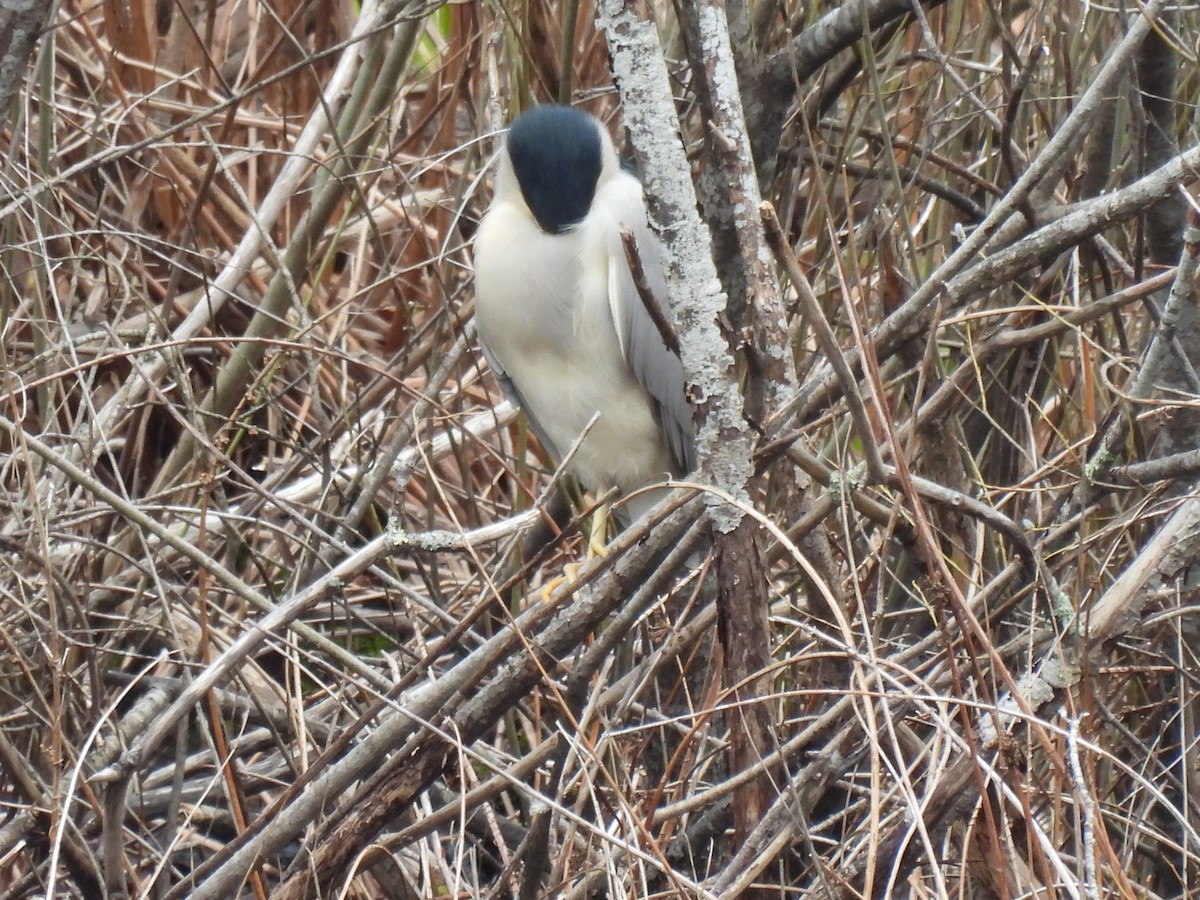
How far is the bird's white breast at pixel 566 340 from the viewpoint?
256cm

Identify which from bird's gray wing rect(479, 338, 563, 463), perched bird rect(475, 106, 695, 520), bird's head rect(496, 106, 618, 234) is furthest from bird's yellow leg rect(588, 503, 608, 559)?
bird's head rect(496, 106, 618, 234)

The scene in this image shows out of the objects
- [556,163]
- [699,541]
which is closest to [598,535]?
[556,163]

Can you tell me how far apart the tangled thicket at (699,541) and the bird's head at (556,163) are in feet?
0.56

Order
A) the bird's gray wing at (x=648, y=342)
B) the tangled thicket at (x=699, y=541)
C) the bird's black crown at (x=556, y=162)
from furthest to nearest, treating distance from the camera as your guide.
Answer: the bird's gray wing at (x=648, y=342)
the bird's black crown at (x=556, y=162)
the tangled thicket at (x=699, y=541)

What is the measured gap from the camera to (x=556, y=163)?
2.38 m

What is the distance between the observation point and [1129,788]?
2.13m

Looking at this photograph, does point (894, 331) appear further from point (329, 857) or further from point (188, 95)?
point (188, 95)

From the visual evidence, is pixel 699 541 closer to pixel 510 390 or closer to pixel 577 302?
pixel 577 302

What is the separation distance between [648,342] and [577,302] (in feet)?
0.54

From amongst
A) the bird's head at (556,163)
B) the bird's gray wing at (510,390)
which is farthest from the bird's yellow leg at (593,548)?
the bird's head at (556,163)

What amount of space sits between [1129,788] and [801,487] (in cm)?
76

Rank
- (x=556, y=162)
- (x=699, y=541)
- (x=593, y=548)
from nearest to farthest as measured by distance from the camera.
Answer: (x=699, y=541) → (x=556, y=162) → (x=593, y=548)

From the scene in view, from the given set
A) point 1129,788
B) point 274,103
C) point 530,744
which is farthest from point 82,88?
point 1129,788

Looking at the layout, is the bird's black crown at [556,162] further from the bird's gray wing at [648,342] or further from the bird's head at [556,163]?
the bird's gray wing at [648,342]
